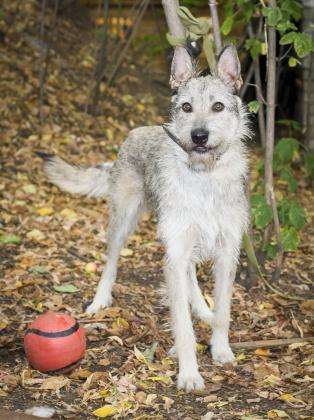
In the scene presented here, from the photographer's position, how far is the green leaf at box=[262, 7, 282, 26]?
4816 millimetres

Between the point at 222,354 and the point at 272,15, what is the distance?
2325 mm

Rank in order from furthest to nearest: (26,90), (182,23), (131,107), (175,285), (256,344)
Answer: (131,107), (26,90), (182,23), (256,344), (175,285)

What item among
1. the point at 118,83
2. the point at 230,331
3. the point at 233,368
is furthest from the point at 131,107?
the point at 233,368

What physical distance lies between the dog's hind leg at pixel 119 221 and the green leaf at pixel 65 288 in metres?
0.26

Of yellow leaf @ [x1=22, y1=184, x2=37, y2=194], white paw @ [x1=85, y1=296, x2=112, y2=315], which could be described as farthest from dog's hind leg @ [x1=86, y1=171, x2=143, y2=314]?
yellow leaf @ [x1=22, y1=184, x2=37, y2=194]

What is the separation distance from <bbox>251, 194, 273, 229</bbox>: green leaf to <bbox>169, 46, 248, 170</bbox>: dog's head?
93cm

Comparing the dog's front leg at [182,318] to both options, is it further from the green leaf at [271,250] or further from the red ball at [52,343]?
the green leaf at [271,250]

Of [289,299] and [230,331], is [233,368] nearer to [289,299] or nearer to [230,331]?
[230,331]

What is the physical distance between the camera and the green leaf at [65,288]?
17.9 feet

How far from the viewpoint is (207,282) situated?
5.96 metres

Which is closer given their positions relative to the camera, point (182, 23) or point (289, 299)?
point (182, 23)

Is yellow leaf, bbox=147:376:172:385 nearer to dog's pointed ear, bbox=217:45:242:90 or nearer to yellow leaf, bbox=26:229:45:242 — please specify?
dog's pointed ear, bbox=217:45:242:90

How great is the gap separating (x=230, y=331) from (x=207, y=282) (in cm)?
94

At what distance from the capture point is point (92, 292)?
5.59 metres
